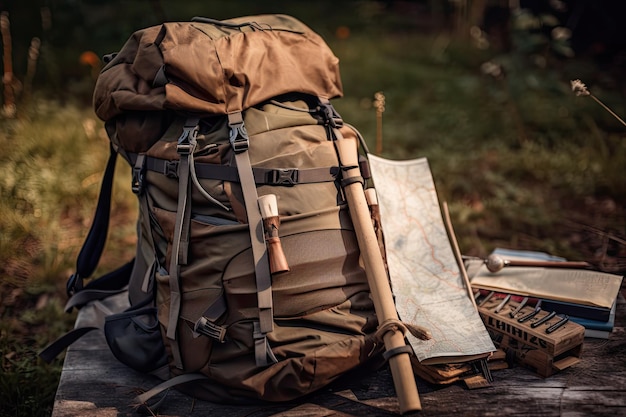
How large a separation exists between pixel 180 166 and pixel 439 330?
1.21 metres

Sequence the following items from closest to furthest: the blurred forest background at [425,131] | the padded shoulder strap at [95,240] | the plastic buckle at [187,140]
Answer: the plastic buckle at [187,140] → the padded shoulder strap at [95,240] → the blurred forest background at [425,131]

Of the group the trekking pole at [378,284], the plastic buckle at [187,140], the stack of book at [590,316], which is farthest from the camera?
the stack of book at [590,316]

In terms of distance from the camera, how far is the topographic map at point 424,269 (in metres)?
2.35

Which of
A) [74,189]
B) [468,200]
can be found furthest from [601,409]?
[74,189]

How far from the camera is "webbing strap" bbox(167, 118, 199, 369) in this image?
229 cm

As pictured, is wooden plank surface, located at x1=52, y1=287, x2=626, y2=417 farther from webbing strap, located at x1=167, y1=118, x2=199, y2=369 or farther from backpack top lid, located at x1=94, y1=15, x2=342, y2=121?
backpack top lid, located at x1=94, y1=15, x2=342, y2=121

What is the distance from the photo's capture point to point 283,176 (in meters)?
2.31

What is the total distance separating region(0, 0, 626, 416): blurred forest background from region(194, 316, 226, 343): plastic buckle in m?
1.07

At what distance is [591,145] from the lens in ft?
15.9

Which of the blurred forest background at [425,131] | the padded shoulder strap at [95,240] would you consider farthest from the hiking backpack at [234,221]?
the blurred forest background at [425,131]

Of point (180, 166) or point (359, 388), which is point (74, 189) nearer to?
point (180, 166)

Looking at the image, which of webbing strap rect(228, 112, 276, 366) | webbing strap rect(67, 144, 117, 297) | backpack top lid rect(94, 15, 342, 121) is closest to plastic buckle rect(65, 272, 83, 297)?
webbing strap rect(67, 144, 117, 297)

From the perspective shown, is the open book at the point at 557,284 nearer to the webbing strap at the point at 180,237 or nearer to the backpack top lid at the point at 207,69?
the backpack top lid at the point at 207,69

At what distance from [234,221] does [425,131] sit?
362cm
